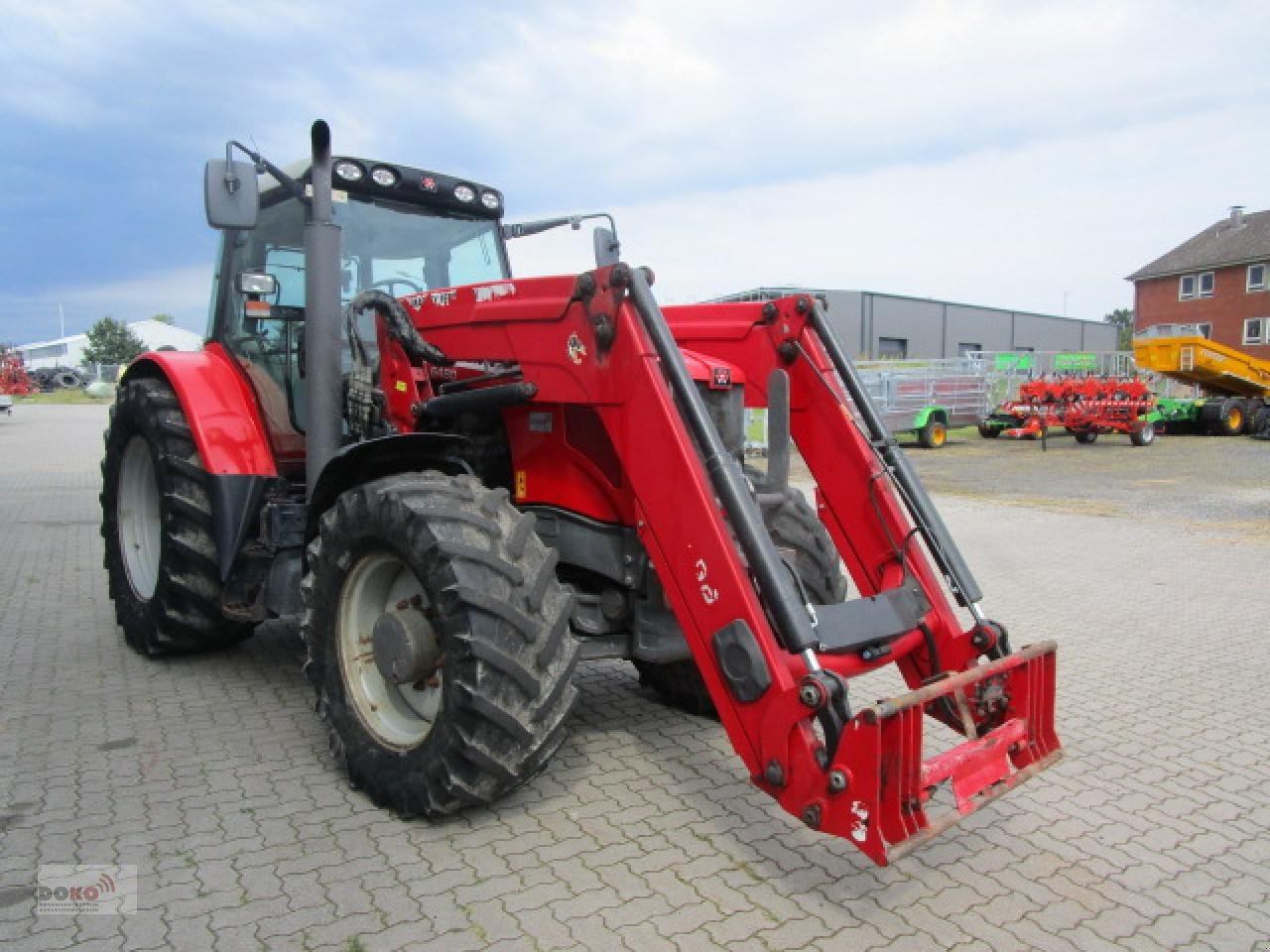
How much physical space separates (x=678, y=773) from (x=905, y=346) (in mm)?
47405

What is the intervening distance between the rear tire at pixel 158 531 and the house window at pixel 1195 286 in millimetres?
48371

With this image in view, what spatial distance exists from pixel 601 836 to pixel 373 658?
1071 millimetres

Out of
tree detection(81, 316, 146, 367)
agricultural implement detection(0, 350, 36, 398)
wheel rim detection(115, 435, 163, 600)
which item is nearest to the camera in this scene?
wheel rim detection(115, 435, 163, 600)

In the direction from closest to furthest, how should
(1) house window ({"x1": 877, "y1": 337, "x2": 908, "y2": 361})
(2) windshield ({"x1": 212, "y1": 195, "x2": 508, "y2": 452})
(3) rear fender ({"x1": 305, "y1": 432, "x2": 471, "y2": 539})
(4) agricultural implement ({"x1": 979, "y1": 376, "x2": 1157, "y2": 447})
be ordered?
(3) rear fender ({"x1": 305, "y1": 432, "x2": 471, "y2": 539}), (2) windshield ({"x1": 212, "y1": 195, "x2": 508, "y2": 452}), (4) agricultural implement ({"x1": 979, "y1": 376, "x2": 1157, "y2": 447}), (1) house window ({"x1": 877, "y1": 337, "x2": 908, "y2": 361})

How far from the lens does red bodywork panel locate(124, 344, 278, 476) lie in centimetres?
467

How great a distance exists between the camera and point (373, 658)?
3549mm

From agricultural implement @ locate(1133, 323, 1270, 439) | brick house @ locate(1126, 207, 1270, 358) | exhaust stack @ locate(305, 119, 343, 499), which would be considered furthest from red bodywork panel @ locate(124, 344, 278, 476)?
brick house @ locate(1126, 207, 1270, 358)

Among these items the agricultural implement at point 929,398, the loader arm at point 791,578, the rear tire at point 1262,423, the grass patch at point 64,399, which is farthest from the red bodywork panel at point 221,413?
the grass patch at point 64,399

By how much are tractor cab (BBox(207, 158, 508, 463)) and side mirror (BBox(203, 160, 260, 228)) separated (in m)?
0.46

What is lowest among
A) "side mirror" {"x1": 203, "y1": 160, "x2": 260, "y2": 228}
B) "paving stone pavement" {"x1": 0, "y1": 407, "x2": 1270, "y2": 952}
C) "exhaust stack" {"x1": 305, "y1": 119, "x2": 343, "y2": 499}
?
"paving stone pavement" {"x1": 0, "y1": 407, "x2": 1270, "y2": 952}

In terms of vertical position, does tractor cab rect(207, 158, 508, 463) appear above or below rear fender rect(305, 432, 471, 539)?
above

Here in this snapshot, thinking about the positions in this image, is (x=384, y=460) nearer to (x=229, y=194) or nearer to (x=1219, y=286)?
(x=229, y=194)

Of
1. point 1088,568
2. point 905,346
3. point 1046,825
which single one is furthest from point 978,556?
point 905,346

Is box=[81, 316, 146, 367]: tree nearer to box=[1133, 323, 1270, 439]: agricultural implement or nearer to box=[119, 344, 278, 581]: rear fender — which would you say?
box=[1133, 323, 1270, 439]: agricultural implement
